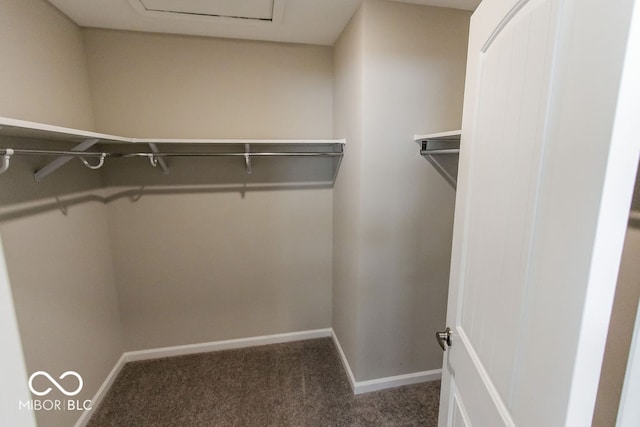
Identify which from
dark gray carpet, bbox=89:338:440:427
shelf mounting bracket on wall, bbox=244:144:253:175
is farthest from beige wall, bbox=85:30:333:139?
dark gray carpet, bbox=89:338:440:427

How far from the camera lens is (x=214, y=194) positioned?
2270mm

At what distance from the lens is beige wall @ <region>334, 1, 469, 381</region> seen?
1724 mm

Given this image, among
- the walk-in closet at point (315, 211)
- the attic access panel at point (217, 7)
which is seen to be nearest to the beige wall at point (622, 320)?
the walk-in closet at point (315, 211)

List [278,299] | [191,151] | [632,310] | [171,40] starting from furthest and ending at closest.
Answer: [278,299] → [191,151] → [171,40] → [632,310]

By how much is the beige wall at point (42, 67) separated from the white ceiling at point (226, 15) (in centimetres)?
14

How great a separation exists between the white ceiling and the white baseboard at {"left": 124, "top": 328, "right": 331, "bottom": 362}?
88.9 inches

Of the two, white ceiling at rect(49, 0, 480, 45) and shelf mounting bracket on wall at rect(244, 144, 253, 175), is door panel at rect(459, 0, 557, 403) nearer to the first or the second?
white ceiling at rect(49, 0, 480, 45)

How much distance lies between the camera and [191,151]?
7.16ft

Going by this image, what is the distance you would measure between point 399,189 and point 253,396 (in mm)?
1636

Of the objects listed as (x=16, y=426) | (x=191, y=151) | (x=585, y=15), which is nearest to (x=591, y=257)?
(x=585, y=15)

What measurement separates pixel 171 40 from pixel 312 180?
4.33 feet

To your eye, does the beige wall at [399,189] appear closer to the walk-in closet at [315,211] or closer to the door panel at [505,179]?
the walk-in closet at [315,211]

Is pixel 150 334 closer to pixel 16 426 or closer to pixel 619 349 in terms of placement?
pixel 16 426

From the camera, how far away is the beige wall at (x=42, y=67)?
1.37 metres
